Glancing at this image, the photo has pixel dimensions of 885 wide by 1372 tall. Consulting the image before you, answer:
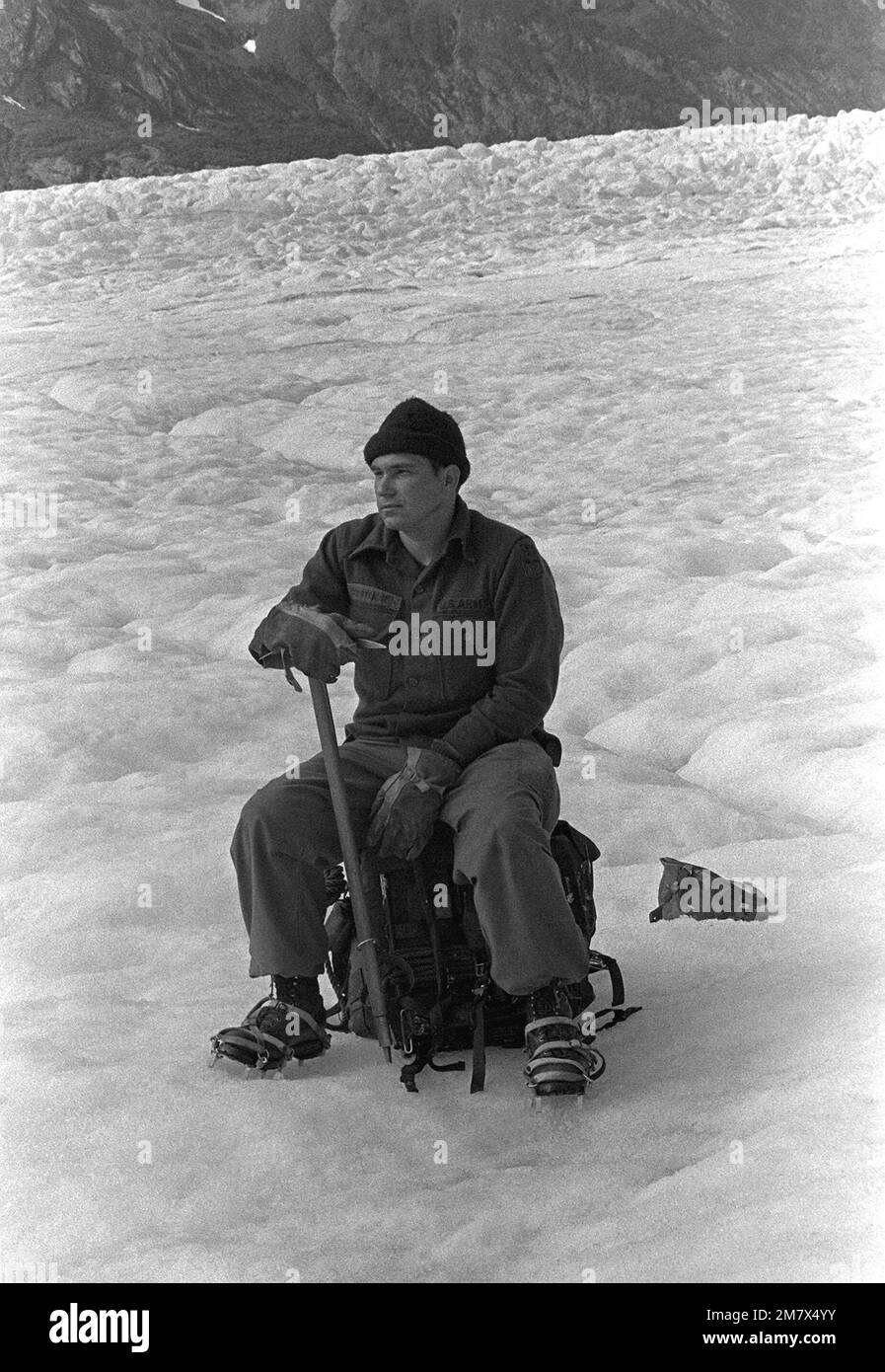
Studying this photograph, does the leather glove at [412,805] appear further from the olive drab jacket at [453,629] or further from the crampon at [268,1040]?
the crampon at [268,1040]

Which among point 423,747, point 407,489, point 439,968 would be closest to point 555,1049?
point 439,968

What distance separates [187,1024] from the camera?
2270 millimetres

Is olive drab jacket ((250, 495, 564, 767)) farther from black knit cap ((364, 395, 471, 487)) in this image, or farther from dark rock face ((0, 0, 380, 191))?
dark rock face ((0, 0, 380, 191))

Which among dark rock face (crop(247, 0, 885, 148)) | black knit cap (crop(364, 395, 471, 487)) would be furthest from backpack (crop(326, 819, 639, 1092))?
dark rock face (crop(247, 0, 885, 148))

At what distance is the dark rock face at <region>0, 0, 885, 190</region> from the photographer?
6.85 meters

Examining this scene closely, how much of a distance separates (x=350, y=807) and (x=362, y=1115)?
0.47m

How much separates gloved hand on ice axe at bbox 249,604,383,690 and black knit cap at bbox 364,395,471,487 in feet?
0.88

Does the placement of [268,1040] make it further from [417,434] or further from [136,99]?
[136,99]

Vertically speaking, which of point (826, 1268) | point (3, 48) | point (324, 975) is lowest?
point (324, 975)

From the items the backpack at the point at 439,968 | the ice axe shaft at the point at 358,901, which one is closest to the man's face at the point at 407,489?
the ice axe shaft at the point at 358,901

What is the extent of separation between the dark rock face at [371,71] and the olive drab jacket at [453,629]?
523 centimetres

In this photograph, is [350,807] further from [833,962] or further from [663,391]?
[663,391]

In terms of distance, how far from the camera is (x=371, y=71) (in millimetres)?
7316
